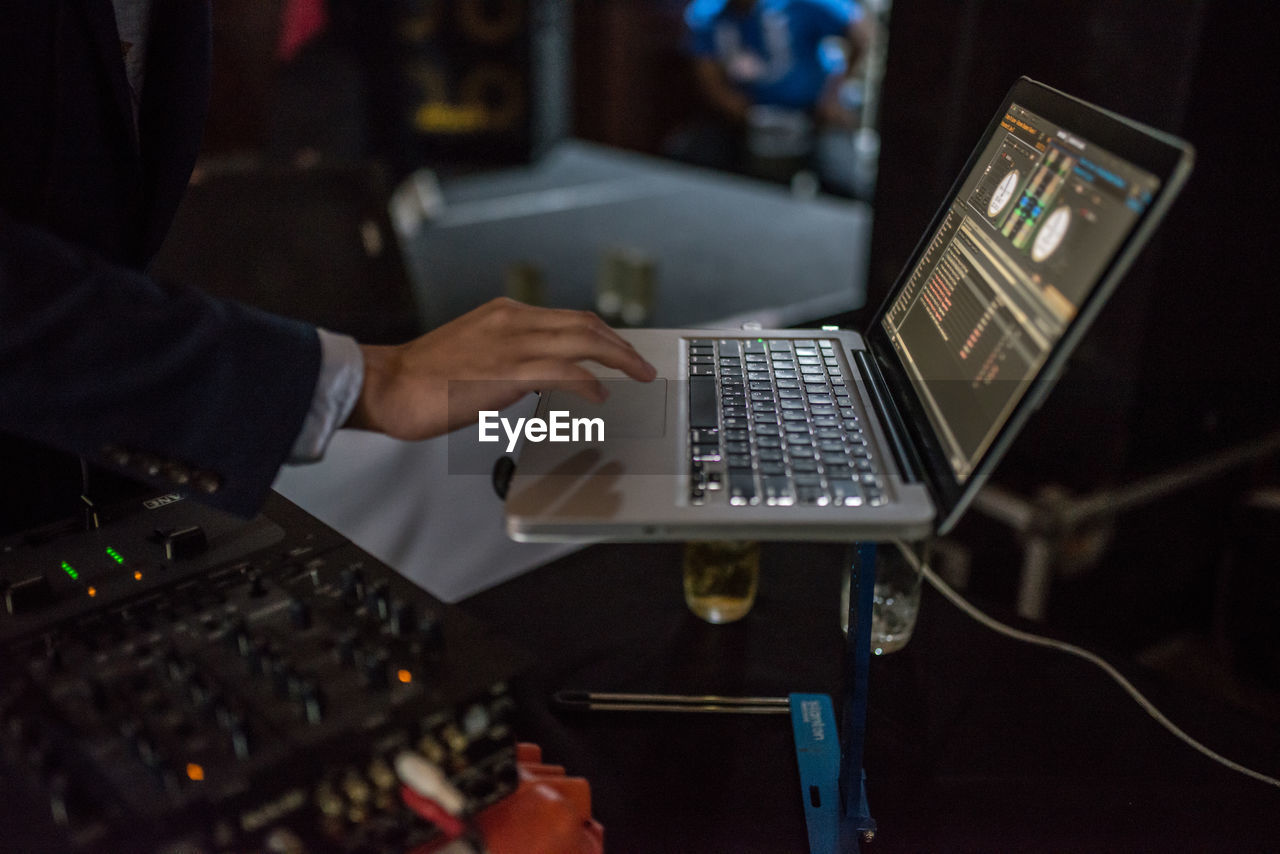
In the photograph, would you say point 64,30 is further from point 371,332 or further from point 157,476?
point 371,332

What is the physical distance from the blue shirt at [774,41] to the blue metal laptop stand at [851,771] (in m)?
5.44

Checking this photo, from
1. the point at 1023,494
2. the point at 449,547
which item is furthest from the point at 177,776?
the point at 1023,494

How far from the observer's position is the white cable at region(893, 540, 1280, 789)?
881mm

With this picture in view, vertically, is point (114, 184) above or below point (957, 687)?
above

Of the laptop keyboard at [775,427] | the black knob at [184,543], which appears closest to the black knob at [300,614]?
the black knob at [184,543]

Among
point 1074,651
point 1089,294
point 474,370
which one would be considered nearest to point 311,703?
point 474,370

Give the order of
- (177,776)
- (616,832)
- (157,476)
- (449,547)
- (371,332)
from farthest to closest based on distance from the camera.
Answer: (371,332) → (449,547) → (616,832) → (157,476) → (177,776)

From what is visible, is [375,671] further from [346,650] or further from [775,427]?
[775,427]

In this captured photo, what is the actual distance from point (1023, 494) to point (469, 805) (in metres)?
1.80

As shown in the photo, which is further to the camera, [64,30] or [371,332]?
[371,332]

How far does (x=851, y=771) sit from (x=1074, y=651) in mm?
365

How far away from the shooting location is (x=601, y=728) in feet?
2.96

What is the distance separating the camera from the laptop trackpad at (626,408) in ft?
2.68

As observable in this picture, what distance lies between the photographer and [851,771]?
77 centimetres
